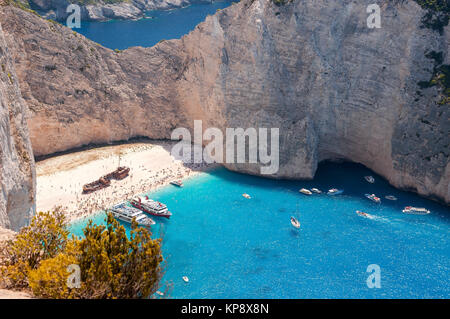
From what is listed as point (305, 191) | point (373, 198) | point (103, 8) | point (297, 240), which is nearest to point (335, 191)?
point (305, 191)

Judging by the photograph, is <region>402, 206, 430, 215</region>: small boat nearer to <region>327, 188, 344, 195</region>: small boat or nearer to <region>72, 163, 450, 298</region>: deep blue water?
<region>72, 163, 450, 298</region>: deep blue water

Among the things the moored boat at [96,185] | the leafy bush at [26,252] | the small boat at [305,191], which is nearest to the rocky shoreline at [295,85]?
the small boat at [305,191]

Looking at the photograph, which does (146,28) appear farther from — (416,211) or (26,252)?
(26,252)

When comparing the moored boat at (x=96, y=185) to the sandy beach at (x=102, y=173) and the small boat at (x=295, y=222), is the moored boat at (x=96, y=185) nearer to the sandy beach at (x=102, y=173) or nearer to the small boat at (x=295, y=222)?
the sandy beach at (x=102, y=173)

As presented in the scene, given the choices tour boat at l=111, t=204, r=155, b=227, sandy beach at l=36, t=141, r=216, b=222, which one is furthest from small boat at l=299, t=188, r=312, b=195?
tour boat at l=111, t=204, r=155, b=227

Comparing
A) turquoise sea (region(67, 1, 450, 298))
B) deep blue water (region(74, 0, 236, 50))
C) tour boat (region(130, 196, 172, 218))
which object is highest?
deep blue water (region(74, 0, 236, 50))

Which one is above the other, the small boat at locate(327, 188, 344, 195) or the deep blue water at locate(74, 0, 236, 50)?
the deep blue water at locate(74, 0, 236, 50)
